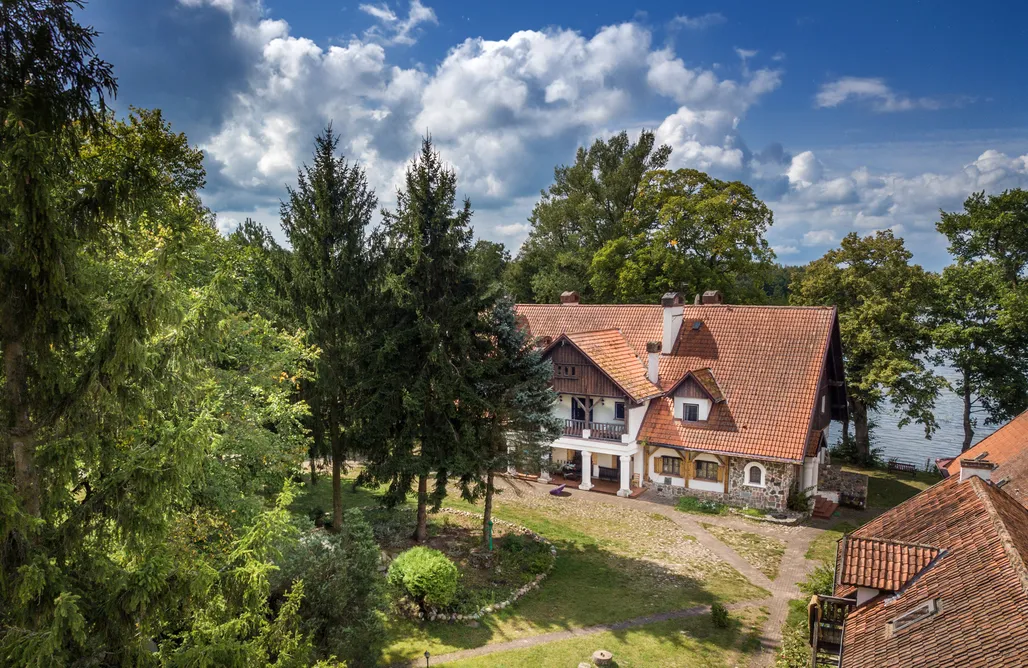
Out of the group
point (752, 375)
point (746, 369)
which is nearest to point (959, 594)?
point (752, 375)

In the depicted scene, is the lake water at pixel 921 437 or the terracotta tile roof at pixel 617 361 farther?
the lake water at pixel 921 437

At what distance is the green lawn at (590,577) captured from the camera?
1619cm

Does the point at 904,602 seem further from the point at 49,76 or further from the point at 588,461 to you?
the point at 588,461

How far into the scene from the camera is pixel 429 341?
19078 millimetres

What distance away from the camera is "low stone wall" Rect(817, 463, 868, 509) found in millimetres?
28064

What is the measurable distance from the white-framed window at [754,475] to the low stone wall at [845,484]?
4314 mm

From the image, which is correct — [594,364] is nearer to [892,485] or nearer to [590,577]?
[590,577]

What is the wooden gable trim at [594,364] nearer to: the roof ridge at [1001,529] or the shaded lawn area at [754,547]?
the shaded lawn area at [754,547]

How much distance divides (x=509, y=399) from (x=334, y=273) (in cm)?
670

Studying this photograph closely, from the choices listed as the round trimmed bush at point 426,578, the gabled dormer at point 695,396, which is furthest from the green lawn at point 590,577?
the gabled dormer at point 695,396

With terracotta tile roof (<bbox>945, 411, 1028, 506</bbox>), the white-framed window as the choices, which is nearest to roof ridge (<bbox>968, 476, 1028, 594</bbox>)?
terracotta tile roof (<bbox>945, 411, 1028, 506</bbox>)

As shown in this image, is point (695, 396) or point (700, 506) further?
point (695, 396)

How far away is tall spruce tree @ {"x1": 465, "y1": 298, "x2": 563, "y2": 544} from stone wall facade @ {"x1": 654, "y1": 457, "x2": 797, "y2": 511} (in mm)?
10768

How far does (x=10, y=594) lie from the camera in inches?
236
